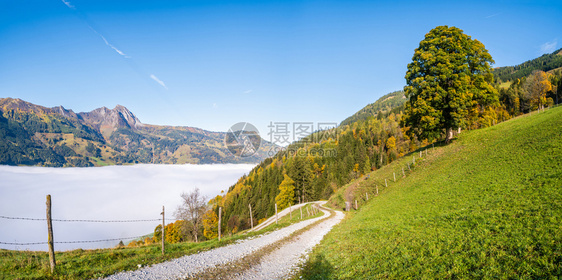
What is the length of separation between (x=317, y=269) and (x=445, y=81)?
112ft

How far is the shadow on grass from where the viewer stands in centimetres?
1014

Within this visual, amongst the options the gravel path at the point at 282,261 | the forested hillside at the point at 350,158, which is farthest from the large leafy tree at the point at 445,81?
the forested hillside at the point at 350,158

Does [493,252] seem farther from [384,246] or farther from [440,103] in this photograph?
[440,103]

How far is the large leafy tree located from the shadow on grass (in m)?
28.4

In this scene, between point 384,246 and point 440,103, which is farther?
point 440,103

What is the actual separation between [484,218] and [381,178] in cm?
2714

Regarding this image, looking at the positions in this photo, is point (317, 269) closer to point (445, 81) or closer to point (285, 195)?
point (445, 81)

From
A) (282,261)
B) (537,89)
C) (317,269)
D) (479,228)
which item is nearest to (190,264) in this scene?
(282,261)

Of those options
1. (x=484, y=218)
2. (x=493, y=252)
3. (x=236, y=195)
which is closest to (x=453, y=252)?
(x=493, y=252)

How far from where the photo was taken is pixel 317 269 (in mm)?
11117

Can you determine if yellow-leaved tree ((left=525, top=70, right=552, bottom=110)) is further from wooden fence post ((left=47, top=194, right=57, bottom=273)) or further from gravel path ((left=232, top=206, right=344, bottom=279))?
wooden fence post ((left=47, top=194, right=57, bottom=273))

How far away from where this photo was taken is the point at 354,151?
4683 inches

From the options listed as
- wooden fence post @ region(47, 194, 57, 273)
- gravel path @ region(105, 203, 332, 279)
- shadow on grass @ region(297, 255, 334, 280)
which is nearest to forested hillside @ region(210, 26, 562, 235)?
gravel path @ region(105, 203, 332, 279)

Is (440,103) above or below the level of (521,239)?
above
